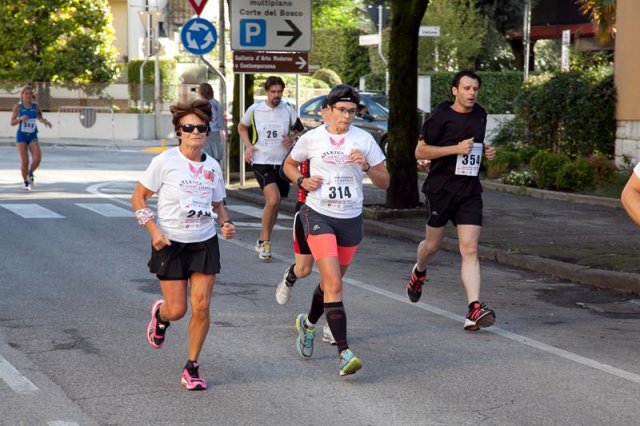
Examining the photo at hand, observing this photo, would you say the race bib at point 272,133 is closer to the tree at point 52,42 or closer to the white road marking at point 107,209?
the white road marking at point 107,209

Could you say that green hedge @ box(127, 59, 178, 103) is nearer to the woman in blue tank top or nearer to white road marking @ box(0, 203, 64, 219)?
the woman in blue tank top

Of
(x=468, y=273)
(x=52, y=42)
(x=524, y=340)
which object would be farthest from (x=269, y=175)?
(x=52, y=42)

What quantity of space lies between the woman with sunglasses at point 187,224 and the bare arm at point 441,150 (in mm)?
2594

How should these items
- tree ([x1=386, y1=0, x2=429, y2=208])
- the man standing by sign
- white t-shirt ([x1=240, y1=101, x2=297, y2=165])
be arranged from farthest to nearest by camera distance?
tree ([x1=386, y1=0, x2=429, y2=208]), white t-shirt ([x1=240, y1=101, x2=297, y2=165]), the man standing by sign

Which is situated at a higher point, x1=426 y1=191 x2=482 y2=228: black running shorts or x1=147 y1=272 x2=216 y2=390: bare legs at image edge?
x1=426 y1=191 x2=482 y2=228: black running shorts

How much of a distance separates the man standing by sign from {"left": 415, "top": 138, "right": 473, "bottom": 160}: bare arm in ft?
12.3

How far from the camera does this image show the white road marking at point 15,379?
23.2 feet

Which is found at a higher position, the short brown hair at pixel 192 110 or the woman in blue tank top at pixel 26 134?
the short brown hair at pixel 192 110

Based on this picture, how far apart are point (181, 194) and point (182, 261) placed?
1.28ft

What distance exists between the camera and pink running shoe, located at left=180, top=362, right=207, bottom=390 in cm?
714

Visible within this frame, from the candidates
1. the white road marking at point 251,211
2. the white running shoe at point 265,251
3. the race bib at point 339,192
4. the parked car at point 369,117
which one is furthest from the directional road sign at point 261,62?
the race bib at point 339,192

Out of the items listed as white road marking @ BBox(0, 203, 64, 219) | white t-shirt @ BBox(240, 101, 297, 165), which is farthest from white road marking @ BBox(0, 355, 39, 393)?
white road marking @ BBox(0, 203, 64, 219)

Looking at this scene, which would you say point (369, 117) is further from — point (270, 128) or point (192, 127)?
point (192, 127)

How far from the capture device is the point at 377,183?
26.7 ft
